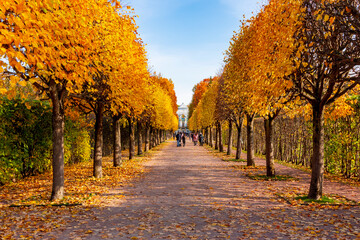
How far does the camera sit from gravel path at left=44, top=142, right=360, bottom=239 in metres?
5.70

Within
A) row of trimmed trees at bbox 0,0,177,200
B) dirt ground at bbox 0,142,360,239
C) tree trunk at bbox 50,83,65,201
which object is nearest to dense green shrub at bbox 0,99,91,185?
row of trimmed trees at bbox 0,0,177,200

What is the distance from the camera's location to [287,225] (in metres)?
6.21

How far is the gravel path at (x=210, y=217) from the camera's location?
18.7ft

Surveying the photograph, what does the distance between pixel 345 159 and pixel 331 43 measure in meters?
7.28

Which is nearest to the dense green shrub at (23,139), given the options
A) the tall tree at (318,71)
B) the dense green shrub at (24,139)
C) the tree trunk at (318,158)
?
the dense green shrub at (24,139)

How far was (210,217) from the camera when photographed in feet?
22.5

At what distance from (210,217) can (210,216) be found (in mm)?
87

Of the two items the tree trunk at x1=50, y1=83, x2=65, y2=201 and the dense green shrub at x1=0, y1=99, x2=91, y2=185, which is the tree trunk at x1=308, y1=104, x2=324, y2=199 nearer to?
the tree trunk at x1=50, y1=83, x2=65, y2=201

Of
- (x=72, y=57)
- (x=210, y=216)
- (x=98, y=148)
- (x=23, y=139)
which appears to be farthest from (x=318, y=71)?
(x=23, y=139)

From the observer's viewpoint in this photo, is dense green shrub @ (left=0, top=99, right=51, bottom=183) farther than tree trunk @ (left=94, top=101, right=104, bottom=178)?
No

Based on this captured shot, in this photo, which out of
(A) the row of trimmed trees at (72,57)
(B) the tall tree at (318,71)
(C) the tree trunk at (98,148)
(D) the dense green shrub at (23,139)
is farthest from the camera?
(C) the tree trunk at (98,148)

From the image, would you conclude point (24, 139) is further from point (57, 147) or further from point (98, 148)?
point (57, 147)

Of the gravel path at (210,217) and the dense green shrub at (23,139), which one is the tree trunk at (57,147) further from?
the dense green shrub at (23,139)

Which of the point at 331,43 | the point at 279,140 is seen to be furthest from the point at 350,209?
the point at 279,140
